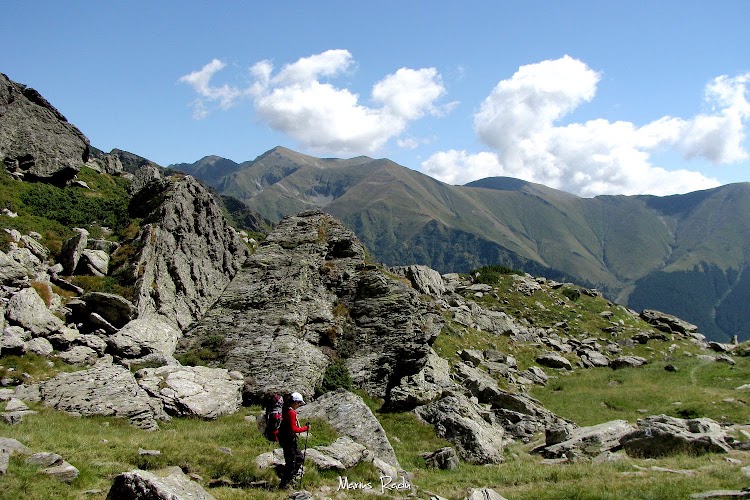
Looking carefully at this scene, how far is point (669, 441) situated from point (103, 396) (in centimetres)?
2410

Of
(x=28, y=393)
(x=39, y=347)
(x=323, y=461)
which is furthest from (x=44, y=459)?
(x=39, y=347)

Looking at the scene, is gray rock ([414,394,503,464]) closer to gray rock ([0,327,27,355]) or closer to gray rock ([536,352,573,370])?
gray rock ([0,327,27,355])

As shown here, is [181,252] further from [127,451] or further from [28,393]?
[127,451]

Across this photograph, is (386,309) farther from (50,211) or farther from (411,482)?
(50,211)

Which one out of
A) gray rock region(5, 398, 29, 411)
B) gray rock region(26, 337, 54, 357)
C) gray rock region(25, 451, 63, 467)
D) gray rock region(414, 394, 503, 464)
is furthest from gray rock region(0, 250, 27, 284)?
gray rock region(414, 394, 503, 464)

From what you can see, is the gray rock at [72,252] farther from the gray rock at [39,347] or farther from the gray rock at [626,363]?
the gray rock at [626,363]

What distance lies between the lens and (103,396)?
18734 millimetres

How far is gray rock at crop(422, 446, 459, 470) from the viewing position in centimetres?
2022

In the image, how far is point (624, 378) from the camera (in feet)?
157

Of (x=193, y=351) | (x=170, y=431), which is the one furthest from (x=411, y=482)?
(x=193, y=351)

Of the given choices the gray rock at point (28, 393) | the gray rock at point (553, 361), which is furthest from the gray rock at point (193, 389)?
the gray rock at point (553, 361)

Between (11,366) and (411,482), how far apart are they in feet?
57.1

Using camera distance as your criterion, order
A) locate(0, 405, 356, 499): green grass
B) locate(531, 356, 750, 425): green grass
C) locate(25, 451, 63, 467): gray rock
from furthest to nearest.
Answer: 1. locate(531, 356, 750, 425): green grass
2. locate(25, 451, 63, 467): gray rock
3. locate(0, 405, 356, 499): green grass

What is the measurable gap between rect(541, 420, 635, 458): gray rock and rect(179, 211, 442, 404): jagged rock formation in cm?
938
